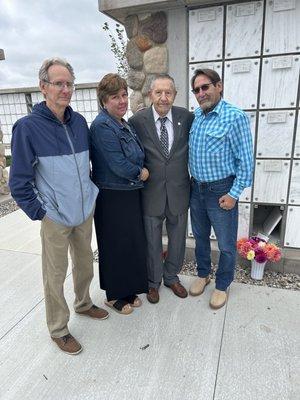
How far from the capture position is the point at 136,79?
287cm

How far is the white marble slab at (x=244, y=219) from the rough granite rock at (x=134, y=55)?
5.22 feet

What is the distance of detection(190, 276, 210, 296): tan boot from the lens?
264 centimetres

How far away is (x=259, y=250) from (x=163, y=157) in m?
1.26

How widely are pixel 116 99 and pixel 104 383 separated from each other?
172 centimetres

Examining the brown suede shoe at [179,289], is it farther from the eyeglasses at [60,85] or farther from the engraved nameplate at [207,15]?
the engraved nameplate at [207,15]

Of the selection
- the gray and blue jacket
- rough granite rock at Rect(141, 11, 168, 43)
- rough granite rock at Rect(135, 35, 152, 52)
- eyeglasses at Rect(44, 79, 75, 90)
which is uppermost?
rough granite rock at Rect(141, 11, 168, 43)

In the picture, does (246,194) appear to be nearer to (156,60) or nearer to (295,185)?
(295,185)

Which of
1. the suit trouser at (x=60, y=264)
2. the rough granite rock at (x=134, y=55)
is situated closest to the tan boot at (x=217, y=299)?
the suit trouser at (x=60, y=264)

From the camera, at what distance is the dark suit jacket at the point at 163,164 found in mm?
2223

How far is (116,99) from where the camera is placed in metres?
1.98

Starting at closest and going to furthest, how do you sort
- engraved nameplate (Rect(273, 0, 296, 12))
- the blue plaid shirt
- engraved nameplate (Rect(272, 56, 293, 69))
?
the blue plaid shirt, engraved nameplate (Rect(273, 0, 296, 12)), engraved nameplate (Rect(272, 56, 293, 69))

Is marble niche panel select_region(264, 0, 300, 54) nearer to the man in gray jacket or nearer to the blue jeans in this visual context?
the blue jeans

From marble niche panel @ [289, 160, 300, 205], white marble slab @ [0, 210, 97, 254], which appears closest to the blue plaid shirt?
marble niche panel @ [289, 160, 300, 205]

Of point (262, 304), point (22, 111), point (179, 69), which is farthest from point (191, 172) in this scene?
point (22, 111)
